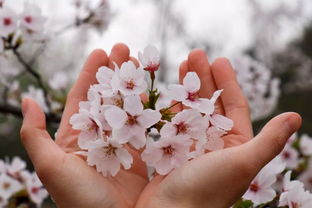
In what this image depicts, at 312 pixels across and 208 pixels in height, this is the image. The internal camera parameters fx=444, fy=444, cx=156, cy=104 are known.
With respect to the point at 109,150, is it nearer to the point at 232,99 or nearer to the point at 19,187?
the point at 232,99

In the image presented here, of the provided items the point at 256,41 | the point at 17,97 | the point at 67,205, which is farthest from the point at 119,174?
the point at 256,41

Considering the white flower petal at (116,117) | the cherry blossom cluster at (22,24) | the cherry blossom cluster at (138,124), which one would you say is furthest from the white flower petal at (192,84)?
the cherry blossom cluster at (22,24)

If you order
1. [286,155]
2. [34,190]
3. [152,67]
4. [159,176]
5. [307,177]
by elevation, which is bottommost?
[307,177]

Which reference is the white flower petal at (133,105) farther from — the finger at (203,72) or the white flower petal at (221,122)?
the finger at (203,72)

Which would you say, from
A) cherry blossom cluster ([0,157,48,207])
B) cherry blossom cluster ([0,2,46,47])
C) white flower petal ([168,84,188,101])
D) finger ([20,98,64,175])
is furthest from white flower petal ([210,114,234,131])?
cherry blossom cluster ([0,2,46,47])

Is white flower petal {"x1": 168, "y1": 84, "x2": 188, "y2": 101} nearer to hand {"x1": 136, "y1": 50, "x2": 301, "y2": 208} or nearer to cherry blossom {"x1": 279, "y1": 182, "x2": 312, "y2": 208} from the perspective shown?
hand {"x1": 136, "y1": 50, "x2": 301, "y2": 208}

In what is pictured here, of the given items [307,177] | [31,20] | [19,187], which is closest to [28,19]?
[31,20]

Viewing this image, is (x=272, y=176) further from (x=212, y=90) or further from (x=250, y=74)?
(x=250, y=74)
